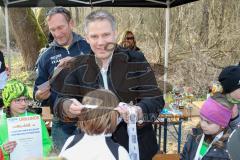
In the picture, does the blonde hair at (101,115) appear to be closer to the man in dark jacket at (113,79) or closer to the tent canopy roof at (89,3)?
the man in dark jacket at (113,79)

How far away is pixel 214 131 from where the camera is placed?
2.68 meters

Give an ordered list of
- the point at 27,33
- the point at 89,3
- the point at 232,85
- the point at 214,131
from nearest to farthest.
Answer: the point at 214,131 < the point at 232,85 < the point at 89,3 < the point at 27,33

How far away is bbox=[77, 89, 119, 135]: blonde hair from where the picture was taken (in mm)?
2000

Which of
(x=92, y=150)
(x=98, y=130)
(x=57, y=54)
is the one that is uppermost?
(x=57, y=54)

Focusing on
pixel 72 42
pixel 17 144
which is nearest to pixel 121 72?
pixel 72 42

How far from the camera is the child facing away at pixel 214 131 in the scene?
103 inches

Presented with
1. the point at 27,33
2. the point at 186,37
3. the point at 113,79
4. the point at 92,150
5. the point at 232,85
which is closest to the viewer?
the point at 92,150

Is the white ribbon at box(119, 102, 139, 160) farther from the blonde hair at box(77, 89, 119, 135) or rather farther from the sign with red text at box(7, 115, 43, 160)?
the sign with red text at box(7, 115, 43, 160)

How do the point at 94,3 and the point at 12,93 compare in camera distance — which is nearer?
the point at 12,93

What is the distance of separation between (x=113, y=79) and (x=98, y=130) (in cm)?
31

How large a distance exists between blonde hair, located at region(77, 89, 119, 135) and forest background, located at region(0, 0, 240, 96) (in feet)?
22.8

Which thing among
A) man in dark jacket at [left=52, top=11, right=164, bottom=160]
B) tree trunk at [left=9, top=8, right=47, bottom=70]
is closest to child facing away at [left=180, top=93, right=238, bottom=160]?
man in dark jacket at [left=52, top=11, right=164, bottom=160]

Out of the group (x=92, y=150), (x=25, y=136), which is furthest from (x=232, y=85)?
(x=25, y=136)

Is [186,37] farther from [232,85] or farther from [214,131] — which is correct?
[214,131]
